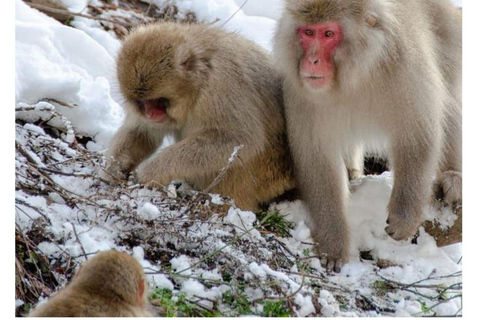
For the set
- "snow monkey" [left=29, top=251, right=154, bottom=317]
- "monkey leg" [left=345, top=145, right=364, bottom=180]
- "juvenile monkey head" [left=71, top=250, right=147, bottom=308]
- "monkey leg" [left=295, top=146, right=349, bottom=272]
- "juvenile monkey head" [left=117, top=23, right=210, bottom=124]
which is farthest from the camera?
"monkey leg" [left=345, top=145, right=364, bottom=180]

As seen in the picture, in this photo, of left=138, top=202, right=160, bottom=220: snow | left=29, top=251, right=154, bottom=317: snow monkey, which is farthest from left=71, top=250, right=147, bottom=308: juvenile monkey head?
left=138, top=202, right=160, bottom=220: snow

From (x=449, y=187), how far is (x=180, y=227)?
2380 mm

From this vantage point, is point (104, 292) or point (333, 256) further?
point (333, 256)

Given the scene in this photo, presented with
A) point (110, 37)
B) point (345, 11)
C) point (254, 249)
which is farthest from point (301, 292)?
point (110, 37)

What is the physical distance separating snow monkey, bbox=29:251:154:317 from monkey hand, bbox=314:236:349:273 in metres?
2.38

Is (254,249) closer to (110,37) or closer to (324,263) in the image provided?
(324,263)

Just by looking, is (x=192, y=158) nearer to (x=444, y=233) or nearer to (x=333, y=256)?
(x=333, y=256)

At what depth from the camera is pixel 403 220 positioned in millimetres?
6512

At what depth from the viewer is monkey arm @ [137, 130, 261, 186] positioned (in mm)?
6578

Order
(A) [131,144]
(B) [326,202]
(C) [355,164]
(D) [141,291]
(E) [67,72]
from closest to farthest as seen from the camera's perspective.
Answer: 1. (D) [141,291]
2. (B) [326,202]
3. (A) [131,144]
4. (C) [355,164]
5. (E) [67,72]

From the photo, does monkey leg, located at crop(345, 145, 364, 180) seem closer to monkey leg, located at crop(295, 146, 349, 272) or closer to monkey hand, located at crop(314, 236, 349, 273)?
monkey leg, located at crop(295, 146, 349, 272)

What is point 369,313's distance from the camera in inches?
229

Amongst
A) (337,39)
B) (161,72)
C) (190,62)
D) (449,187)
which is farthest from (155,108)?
(449,187)

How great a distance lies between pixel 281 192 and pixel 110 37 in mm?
3077
